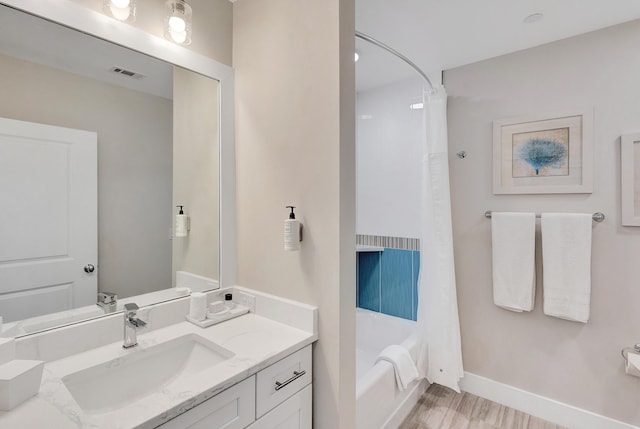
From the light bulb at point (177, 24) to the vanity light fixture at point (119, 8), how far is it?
16 cm

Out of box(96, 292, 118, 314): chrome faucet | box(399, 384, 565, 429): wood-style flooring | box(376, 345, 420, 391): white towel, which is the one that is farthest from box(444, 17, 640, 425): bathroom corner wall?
box(96, 292, 118, 314): chrome faucet

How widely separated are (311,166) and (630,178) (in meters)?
1.88

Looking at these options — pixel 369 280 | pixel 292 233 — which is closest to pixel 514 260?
pixel 369 280

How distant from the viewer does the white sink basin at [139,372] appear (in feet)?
3.41

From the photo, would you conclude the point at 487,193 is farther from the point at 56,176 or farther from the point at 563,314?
the point at 56,176

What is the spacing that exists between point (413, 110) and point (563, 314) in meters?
1.83

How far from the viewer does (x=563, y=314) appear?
193 cm

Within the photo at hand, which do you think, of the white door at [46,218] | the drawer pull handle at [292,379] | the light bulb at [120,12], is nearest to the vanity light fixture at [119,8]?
the light bulb at [120,12]

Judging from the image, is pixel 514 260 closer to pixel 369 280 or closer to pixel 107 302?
pixel 369 280

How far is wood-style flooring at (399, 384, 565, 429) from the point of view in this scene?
2.00m

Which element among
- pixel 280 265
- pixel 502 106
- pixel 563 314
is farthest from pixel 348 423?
pixel 502 106

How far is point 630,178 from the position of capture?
176 centimetres

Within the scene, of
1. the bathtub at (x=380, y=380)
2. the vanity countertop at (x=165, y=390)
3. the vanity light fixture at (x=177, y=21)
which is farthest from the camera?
the bathtub at (x=380, y=380)

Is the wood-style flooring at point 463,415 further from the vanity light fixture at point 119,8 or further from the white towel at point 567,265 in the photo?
the vanity light fixture at point 119,8
